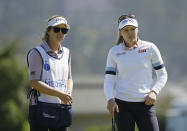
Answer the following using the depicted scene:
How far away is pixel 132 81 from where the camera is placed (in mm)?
7645

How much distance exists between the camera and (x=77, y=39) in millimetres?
129000

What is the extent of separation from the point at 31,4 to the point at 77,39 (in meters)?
A: 24.2

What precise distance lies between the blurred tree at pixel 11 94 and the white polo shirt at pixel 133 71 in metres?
12.7

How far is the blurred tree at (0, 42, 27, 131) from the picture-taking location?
66.7 ft

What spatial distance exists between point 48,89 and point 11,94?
14.4 metres

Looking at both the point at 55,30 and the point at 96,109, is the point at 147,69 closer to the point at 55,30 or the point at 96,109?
the point at 55,30

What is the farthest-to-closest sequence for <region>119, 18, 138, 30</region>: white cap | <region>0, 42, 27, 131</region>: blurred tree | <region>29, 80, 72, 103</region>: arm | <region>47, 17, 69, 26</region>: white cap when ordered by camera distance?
<region>0, 42, 27, 131</region>: blurred tree
<region>119, 18, 138, 30</region>: white cap
<region>47, 17, 69, 26</region>: white cap
<region>29, 80, 72, 103</region>: arm

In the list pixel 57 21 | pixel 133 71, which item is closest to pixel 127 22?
pixel 133 71

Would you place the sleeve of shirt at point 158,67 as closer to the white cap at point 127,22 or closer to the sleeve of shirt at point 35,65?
the white cap at point 127,22

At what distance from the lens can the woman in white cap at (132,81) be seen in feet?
25.0

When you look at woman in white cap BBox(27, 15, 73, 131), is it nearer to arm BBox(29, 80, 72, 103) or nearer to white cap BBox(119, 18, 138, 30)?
arm BBox(29, 80, 72, 103)

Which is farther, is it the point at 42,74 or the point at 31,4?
the point at 31,4

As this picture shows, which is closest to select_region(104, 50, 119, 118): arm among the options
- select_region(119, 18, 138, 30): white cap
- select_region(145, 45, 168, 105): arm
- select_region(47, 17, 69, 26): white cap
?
select_region(119, 18, 138, 30): white cap

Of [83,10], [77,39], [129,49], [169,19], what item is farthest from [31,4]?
[129,49]
